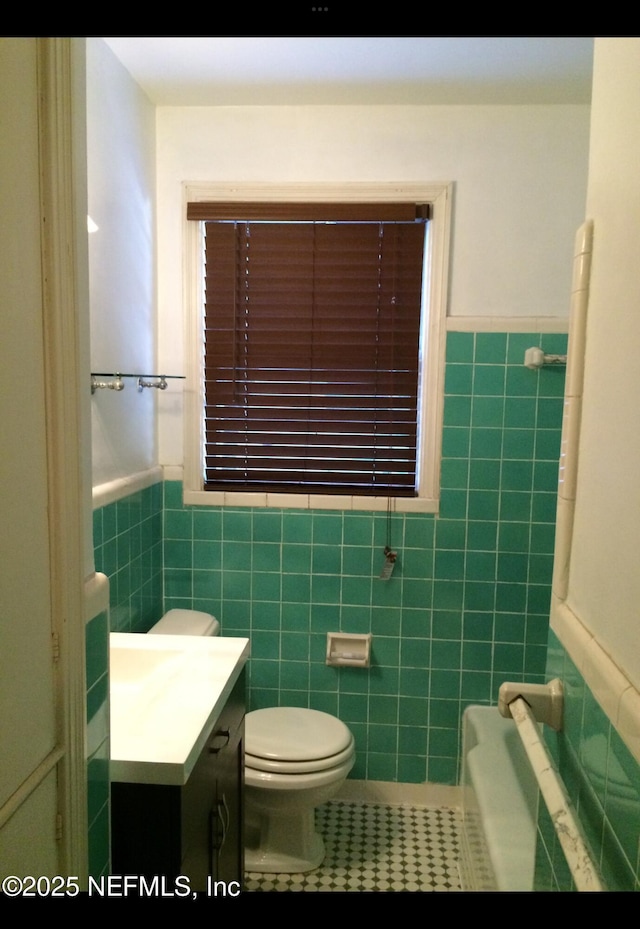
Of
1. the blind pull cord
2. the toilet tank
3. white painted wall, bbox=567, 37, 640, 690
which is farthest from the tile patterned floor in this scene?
white painted wall, bbox=567, 37, 640, 690

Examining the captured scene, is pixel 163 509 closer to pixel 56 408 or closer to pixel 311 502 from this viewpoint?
pixel 311 502

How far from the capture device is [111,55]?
192 centimetres

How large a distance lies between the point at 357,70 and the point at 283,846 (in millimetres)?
2617

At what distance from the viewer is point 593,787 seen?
0.93 m

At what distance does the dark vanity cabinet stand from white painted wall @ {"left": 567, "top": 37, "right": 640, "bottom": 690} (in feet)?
2.64

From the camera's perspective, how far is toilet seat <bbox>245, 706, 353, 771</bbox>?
196 cm

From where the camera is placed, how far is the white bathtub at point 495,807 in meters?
1.53

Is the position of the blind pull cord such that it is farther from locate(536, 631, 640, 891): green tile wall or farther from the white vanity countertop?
locate(536, 631, 640, 891): green tile wall

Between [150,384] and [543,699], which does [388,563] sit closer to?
[150,384]

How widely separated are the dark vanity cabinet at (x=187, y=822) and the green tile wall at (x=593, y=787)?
2.00 feet

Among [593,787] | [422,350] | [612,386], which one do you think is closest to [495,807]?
[593,787]

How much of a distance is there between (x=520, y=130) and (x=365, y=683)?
2.18 meters

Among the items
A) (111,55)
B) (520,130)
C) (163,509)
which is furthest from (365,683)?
(111,55)
